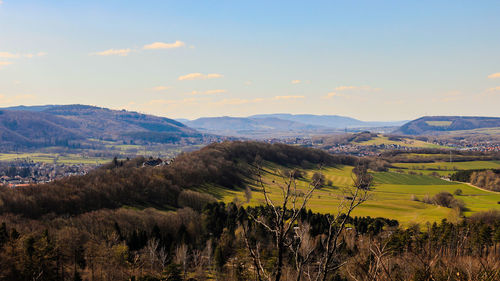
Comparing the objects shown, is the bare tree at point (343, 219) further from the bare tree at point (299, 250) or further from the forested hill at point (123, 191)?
the forested hill at point (123, 191)

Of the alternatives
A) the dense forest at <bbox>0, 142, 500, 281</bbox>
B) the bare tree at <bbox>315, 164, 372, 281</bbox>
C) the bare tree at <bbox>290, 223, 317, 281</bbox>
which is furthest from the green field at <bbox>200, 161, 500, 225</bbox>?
the bare tree at <bbox>315, 164, 372, 281</bbox>

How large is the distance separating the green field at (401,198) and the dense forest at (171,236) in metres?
10.1

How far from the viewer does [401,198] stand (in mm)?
127750

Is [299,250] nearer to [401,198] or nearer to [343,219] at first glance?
[343,219]

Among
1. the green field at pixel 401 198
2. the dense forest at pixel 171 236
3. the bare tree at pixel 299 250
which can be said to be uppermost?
the bare tree at pixel 299 250

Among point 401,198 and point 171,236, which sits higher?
point 171,236

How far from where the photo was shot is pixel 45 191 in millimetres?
97625

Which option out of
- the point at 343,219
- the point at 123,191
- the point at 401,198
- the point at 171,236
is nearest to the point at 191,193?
the point at 123,191

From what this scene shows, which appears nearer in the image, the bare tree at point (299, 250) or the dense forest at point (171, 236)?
the bare tree at point (299, 250)

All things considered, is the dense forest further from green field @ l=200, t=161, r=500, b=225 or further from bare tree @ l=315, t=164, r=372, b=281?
green field @ l=200, t=161, r=500, b=225

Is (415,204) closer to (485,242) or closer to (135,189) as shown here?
(485,242)

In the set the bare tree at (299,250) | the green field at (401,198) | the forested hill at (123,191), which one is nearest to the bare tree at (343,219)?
the bare tree at (299,250)

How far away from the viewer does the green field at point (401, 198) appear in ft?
340

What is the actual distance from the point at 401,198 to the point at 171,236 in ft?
293
